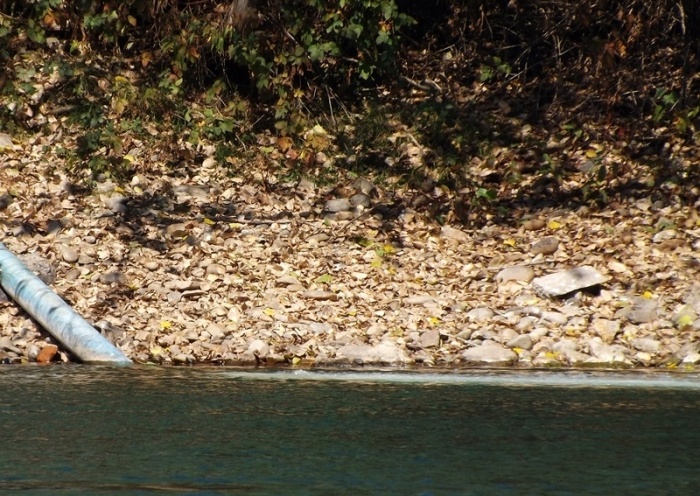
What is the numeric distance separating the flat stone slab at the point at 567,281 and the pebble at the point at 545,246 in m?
0.44

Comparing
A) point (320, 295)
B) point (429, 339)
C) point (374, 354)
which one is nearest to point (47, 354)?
point (320, 295)

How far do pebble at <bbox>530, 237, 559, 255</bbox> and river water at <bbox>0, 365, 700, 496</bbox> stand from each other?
167 cm

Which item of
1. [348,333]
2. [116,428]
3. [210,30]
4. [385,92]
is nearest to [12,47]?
[210,30]

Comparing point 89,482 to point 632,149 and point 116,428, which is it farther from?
point 632,149

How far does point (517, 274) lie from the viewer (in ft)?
22.0

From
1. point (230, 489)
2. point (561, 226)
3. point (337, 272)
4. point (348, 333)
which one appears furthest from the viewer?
point (561, 226)

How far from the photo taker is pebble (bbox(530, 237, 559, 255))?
23.1 ft

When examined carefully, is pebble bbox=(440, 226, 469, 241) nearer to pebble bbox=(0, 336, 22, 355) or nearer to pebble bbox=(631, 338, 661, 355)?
pebble bbox=(631, 338, 661, 355)

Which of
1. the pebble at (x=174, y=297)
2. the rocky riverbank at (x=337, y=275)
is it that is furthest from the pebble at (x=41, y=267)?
the pebble at (x=174, y=297)

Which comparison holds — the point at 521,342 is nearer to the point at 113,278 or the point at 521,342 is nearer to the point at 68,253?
the point at 113,278

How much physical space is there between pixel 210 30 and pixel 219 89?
493 millimetres

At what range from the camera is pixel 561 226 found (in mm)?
Answer: 7441

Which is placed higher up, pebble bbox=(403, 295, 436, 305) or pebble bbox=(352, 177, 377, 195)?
pebble bbox=(352, 177, 377, 195)

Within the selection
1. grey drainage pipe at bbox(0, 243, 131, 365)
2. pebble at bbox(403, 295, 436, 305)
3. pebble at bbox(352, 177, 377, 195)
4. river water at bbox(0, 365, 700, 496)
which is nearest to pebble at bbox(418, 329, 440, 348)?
pebble at bbox(403, 295, 436, 305)
